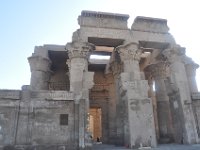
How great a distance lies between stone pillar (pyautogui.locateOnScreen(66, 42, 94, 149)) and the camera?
10484 millimetres

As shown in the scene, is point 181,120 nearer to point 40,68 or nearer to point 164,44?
point 164,44

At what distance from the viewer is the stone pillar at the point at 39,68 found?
1392 cm

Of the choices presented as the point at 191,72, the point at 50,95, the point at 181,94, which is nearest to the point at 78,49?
the point at 50,95

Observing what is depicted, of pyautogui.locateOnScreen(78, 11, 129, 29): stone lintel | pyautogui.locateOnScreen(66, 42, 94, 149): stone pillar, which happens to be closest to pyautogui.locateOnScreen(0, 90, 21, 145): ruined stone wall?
pyautogui.locateOnScreen(66, 42, 94, 149): stone pillar

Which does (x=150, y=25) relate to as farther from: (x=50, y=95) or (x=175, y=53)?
(x=50, y=95)

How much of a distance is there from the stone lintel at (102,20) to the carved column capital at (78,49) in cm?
150

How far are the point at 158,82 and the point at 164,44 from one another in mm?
2958

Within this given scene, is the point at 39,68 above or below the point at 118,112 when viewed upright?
above

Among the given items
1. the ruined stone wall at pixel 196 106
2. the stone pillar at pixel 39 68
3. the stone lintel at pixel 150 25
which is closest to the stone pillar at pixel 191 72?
the ruined stone wall at pixel 196 106

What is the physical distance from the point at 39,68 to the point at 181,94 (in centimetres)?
883

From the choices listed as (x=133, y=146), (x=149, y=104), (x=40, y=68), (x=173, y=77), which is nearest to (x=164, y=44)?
(x=173, y=77)

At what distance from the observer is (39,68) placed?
14.2 metres

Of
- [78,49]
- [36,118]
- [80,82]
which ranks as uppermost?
[78,49]

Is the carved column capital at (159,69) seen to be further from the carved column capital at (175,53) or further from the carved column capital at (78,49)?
the carved column capital at (78,49)
